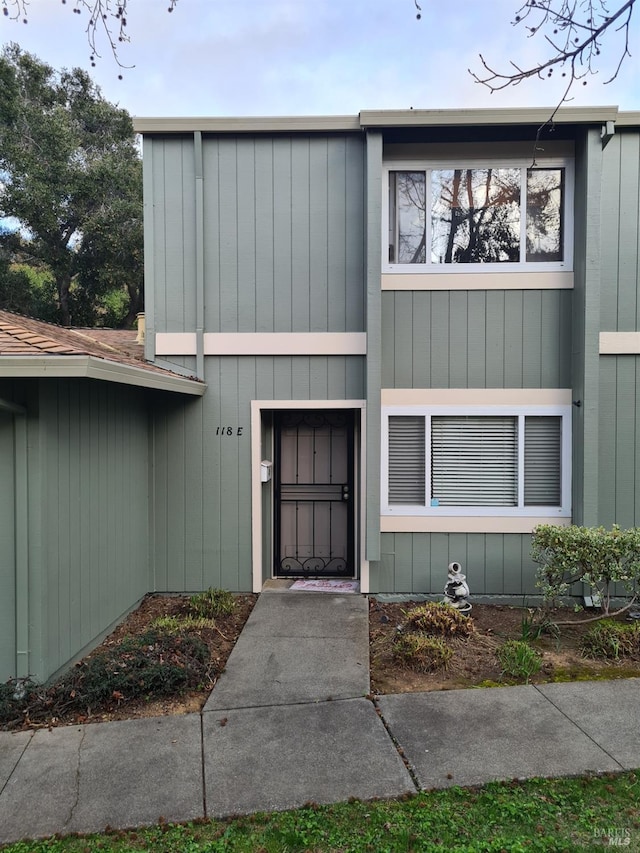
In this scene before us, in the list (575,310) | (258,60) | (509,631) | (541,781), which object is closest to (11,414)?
(258,60)

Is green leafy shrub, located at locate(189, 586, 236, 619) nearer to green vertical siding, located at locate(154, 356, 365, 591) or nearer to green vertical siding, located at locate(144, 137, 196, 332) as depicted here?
green vertical siding, located at locate(154, 356, 365, 591)

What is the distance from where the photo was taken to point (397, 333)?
5957 mm

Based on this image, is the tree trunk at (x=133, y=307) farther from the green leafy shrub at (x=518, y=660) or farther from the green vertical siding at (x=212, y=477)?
the green leafy shrub at (x=518, y=660)

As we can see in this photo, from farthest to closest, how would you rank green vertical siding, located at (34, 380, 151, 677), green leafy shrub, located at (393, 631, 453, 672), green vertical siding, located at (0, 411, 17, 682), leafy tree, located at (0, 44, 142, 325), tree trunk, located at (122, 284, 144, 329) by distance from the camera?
1. tree trunk, located at (122, 284, 144, 329)
2. leafy tree, located at (0, 44, 142, 325)
3. green leafy shrub, located at (393, 631, 453, 672)
4. green vertical siding, located at (34, 380, 151, 677)
5. green vertical siding, located at (0, 411, 17, 682)

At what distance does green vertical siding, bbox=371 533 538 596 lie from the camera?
5.93 m

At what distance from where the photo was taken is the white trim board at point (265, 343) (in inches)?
235

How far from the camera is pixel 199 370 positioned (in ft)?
19.9

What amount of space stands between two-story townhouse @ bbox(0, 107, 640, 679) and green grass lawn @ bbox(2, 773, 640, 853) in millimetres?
3110

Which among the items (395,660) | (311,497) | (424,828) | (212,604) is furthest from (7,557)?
(311,497)

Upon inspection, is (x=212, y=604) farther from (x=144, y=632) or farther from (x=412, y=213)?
(x=412, y=213)

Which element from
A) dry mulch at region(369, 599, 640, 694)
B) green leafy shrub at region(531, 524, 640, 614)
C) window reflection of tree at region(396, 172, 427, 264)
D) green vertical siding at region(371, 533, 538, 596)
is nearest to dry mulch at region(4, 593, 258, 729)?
dry mulch at region(369, 599, 640, 694)

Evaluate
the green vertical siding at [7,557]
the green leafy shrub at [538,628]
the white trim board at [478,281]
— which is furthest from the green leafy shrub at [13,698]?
the white trim board at [478,281]

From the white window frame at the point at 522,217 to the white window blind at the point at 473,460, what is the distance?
1677 millimetres

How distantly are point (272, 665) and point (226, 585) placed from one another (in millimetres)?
1838
